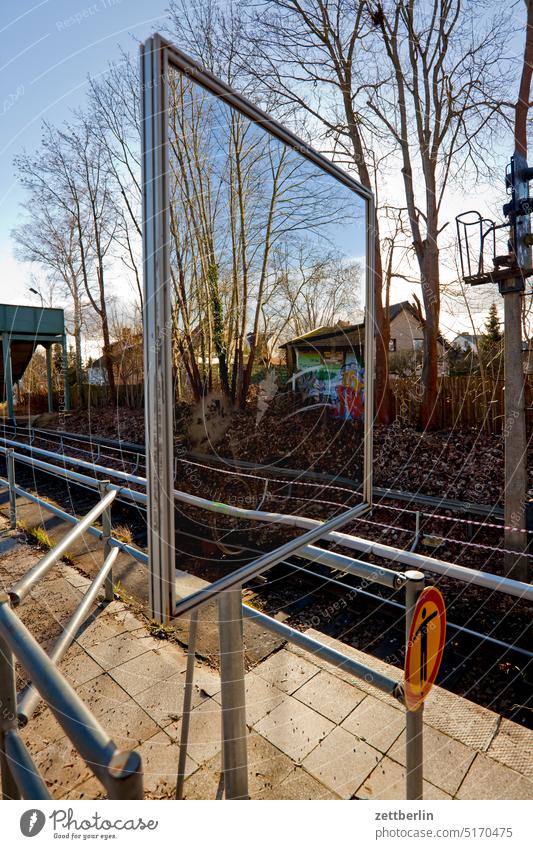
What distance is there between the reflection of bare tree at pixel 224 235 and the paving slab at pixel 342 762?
0.93 m

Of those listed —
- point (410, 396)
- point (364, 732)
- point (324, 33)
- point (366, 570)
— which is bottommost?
point (364, 732)

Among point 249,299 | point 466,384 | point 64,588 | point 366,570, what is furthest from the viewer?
point 466,384

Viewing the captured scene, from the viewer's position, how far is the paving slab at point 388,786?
995 millimetres

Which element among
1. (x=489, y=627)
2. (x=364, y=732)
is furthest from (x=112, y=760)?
(x=489, y=627)

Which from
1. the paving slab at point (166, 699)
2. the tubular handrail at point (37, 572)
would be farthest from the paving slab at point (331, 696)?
the tubular handrail at point (37, 572)

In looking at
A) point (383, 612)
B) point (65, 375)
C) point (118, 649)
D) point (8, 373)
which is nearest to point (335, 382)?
point (118, 649)

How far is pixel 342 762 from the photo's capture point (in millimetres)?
1079

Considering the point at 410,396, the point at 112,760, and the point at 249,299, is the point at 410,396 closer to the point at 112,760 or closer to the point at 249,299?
the point at 249,299

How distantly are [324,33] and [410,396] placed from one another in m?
3.44

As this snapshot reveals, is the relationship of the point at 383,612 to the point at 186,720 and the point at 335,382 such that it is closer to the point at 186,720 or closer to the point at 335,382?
the point at 186,720

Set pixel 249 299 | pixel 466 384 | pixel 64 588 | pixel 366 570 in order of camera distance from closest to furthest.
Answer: pixel 249 299, pixel 366 570, pixel 64 588, pixel 466 384

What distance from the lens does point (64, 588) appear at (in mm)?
2057

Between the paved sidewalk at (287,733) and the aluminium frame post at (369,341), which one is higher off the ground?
the aluminium frame post at (369,341)

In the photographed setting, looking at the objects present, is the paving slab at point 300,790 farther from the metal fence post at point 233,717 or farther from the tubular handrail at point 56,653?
the tubular handrail at point 56,653
